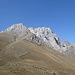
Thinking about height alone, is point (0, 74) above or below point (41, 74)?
below

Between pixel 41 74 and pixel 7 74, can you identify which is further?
pixel 41 74

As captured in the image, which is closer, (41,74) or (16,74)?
(16,74)

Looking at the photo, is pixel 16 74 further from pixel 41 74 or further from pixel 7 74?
pixel 41 74

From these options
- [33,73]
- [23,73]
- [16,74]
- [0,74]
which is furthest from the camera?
[33,73]

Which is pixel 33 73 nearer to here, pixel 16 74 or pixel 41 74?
pixel 41 74

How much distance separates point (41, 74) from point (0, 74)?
23.3 metres

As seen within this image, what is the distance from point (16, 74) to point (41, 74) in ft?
57.0

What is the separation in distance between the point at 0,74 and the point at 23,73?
419 inches

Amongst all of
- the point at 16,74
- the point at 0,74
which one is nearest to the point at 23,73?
the point at 16,74

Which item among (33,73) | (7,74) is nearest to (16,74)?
(7,74)

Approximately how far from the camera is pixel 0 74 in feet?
198

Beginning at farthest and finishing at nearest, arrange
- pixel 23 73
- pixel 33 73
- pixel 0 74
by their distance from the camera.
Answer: pixel 33 73 → pixel 23 73 → pixel 0 74

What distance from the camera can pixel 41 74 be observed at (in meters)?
79.1

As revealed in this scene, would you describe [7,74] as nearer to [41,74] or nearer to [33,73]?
[33,73]
